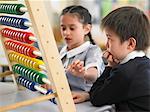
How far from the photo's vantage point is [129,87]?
0.87 m

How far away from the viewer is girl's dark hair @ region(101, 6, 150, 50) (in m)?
0.95

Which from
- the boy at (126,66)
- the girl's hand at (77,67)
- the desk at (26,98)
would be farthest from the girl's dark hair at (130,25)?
the desk at (26,98)

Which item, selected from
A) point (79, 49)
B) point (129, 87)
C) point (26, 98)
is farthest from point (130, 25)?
point (26, 98)

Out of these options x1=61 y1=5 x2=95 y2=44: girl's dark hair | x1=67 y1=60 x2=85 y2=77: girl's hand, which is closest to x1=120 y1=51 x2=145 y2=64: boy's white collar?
x1=67 y1=60 x2=85 y2=77: girl's hand

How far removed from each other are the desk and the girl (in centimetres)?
17

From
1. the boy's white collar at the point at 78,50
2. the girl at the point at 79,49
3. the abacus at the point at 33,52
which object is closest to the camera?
the abacus at the point at 33,52

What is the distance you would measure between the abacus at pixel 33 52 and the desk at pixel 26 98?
0.04 meters

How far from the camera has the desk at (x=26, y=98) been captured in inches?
37.0

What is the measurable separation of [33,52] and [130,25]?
37 cm

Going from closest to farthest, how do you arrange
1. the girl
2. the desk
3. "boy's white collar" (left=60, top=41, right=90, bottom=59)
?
1. the desk
2. the girl
3. "boy's white collar" (left=60, top=41, right=90, bottom=59)

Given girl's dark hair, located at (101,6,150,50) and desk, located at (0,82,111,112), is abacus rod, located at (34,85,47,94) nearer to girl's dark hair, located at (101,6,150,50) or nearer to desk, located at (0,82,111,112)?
desk, located at (0,82,111,112)

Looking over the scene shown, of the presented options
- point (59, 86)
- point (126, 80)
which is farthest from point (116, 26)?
point (59, 86)

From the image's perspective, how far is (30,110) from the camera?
0.95 metres

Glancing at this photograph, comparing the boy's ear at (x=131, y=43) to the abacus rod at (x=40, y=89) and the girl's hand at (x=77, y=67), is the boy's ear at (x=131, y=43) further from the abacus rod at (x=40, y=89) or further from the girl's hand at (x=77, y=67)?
the abacus rod at (x=40, y=89)
